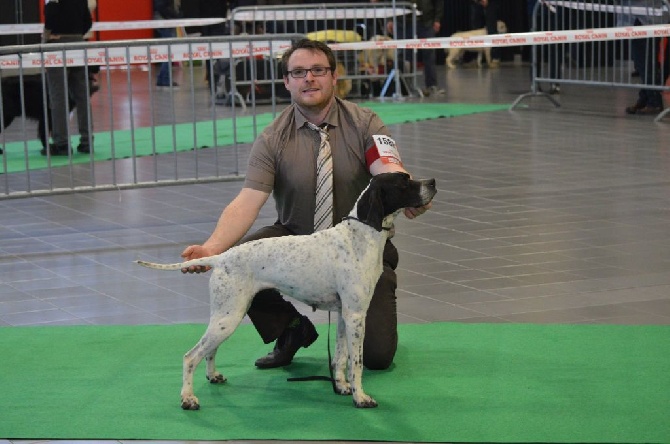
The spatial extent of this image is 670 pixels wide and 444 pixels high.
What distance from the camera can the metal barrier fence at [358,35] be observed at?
52.3 feet

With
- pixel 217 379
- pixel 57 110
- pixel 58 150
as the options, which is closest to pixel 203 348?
pixel 217 379

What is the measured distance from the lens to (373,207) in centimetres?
417

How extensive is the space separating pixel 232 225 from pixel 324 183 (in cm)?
43

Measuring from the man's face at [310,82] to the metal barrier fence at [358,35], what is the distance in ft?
35.7

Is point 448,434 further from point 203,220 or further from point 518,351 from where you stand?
point 203,220

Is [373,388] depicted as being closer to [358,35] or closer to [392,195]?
[392,195]

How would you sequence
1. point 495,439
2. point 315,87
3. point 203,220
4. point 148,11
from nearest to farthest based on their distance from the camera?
point 495,439
point 315,87
point 203,220
point 148,11

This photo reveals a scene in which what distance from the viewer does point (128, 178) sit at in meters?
10.1

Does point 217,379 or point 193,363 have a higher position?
point 193,363

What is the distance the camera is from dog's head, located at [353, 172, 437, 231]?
416 cm

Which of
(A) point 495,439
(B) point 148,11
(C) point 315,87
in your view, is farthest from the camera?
(B) point 148,11

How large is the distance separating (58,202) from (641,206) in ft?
14.5

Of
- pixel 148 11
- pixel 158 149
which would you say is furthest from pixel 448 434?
pixel 148 11

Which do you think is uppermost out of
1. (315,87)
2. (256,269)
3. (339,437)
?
(315,87)
